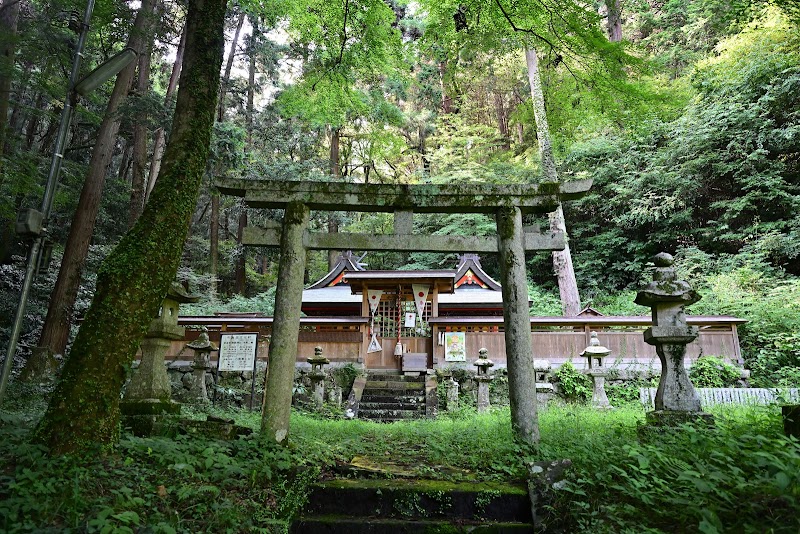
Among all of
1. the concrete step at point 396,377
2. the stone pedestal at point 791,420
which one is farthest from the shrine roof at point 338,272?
the stone pedestal at point 791,420

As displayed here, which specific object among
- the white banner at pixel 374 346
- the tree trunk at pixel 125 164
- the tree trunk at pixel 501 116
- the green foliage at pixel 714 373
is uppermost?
the tree trunk at pixel 501 116

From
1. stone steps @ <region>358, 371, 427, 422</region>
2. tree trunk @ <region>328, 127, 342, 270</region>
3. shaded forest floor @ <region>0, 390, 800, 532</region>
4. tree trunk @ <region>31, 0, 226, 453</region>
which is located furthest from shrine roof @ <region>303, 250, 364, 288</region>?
tree trunk @ <region>31, 0, 226, 453</region>

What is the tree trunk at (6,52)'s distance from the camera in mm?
8031

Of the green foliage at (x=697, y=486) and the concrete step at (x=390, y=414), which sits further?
the concrete step at (x=390, y=414)

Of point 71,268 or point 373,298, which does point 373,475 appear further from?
point 373,298

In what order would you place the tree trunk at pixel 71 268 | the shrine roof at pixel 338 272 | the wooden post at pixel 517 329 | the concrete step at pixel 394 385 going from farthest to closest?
the shrine roof at pixel 338 272 → the concrete step at pixel 394 385 → the tree trunk at pixel 71 268 → the wooden post at pixel 517 329

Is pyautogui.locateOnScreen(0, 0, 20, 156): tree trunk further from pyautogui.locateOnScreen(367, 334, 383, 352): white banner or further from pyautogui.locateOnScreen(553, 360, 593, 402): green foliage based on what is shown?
pyautogui.locateOnScreen(553, 360, 593, 402): green foliage

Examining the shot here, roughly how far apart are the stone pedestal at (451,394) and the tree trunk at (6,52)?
11.6 metres

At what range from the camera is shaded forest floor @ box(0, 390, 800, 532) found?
2729 millimetres

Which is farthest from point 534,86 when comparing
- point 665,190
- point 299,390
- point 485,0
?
point 299,390

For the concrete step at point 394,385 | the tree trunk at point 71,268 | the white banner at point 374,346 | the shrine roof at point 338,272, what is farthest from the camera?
the shrine roof at point 338,272

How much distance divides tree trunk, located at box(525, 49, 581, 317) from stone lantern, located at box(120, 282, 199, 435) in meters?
15.4

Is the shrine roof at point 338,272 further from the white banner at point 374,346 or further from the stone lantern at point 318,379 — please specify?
the stone lantern at point 318,379

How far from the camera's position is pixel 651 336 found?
18.3 feet
